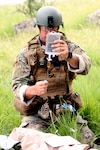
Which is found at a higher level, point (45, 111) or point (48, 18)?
point (48, 18)

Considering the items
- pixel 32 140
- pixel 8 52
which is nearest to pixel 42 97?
pixel 32 140

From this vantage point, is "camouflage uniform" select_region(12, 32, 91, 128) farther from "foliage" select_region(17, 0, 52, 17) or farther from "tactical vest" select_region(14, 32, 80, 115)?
"foliage" select_region(17, 0, 52, 17)

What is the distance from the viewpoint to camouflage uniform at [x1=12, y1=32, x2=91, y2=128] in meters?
4.52

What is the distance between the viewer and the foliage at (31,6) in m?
13.9

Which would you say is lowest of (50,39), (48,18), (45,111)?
(45,111)

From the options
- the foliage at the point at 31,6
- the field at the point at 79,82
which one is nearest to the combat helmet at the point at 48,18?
the field at the point at 79,82

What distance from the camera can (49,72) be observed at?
464 centimetres

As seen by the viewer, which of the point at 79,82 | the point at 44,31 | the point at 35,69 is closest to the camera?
the point at 44,31

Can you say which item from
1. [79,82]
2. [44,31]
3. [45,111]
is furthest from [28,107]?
[79,82]

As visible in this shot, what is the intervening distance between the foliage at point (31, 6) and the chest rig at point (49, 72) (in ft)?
30.7

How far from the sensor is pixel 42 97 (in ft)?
15.5

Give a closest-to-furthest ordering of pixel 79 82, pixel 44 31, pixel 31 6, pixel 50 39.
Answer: pixel 50 39 → pixel 44 31 → pixel 79 82 → pixel 31 6

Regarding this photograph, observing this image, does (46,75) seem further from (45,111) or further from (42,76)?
(45,111)

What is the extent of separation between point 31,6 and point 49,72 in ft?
30.9
